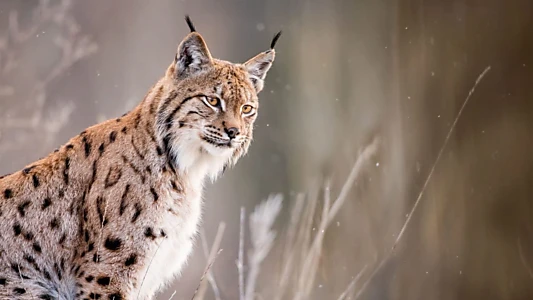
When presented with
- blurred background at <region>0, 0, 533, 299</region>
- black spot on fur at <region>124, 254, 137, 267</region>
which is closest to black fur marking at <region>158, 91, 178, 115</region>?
black spot on fur at <region>124, 254, 137, 267</region>

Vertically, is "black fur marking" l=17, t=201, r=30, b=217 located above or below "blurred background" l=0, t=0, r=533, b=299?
above

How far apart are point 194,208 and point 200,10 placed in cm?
190

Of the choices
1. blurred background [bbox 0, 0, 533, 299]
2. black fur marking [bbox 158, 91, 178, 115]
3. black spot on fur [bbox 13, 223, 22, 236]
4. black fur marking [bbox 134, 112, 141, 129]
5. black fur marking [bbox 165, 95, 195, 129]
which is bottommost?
blurred background [bbox 0, 0, 533, 299]

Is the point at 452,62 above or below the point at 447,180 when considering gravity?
above

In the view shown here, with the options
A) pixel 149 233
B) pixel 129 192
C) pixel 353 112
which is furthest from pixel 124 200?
pixel 353 112

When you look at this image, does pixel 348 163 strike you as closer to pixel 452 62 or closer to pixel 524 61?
pixel 452 62

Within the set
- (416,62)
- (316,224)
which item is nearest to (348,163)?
(316,224)

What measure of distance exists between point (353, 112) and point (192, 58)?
1881 millimetres

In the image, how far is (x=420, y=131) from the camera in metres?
4.25

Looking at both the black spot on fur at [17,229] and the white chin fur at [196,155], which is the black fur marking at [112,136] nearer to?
the white chin fur at [196,155]

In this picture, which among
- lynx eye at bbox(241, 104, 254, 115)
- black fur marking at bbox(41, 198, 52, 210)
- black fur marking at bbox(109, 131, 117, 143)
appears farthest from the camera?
lynx eye at bbox(241, 104, 254, 115)

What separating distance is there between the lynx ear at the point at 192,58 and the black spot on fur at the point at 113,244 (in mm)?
660

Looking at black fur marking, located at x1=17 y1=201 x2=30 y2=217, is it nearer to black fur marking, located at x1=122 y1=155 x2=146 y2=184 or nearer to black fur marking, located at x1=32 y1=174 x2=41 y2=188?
black fur marking, located at x1=32 y1=174 x2=41 y2=188

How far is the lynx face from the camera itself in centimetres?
280
